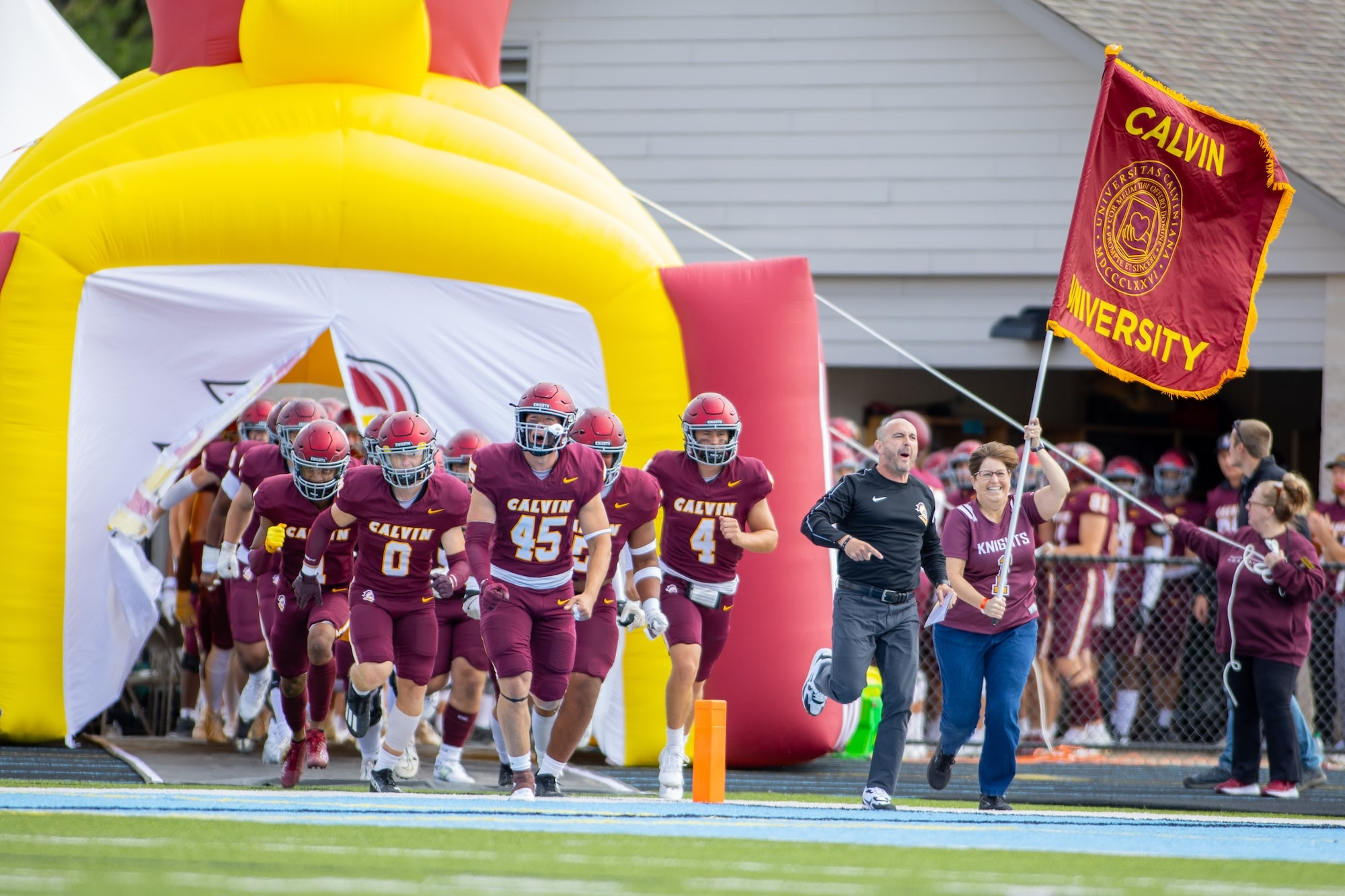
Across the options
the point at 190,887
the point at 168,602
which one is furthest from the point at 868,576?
the point at 168,602

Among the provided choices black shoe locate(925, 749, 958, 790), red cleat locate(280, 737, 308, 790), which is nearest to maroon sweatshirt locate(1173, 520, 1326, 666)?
black shoe locate(925, 749, 958, 790)

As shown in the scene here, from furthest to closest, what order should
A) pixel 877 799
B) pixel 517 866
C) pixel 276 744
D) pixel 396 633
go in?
1. pixel 276 744
2. pixel 396 633
3. pixel 877 799
4. pixel 517 866

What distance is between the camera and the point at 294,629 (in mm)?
8359

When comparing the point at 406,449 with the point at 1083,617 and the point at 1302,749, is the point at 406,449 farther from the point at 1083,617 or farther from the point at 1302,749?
the point at 1083,617

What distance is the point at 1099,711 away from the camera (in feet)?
36.0

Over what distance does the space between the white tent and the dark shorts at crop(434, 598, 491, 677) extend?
20.8ft

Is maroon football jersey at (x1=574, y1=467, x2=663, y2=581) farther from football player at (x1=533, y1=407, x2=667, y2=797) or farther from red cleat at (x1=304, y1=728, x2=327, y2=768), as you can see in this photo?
red cleat at (x1=304, y1=728, x2=327, y2=768)

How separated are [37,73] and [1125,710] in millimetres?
9646

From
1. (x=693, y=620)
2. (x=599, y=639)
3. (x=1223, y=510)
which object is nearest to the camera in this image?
(x=599, y=639)

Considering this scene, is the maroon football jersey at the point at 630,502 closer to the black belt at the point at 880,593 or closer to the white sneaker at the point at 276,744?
the black belt at the point at 880,593

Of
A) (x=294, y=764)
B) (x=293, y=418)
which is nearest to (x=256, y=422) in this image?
(x=293, y=418)

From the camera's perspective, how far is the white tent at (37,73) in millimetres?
13523

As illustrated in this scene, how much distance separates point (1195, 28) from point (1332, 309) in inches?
120

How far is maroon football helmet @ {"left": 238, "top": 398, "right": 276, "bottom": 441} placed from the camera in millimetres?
10680
